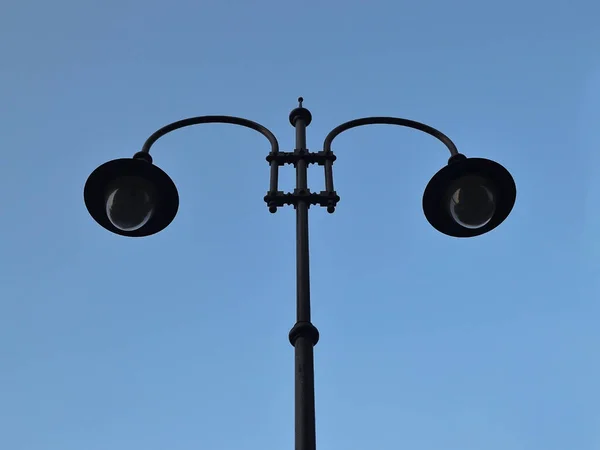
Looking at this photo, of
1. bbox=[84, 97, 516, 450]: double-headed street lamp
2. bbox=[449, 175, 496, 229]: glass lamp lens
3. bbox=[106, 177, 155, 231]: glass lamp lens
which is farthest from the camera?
bbox=[449, 175, 496, 229]: glass lamp lens

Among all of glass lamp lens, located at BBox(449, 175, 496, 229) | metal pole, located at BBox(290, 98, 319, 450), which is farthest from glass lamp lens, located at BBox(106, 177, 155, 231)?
glass lamp lens, located at BBox(449, 175, 496, 229)

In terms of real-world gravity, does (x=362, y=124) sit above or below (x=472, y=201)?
above

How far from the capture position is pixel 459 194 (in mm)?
7648

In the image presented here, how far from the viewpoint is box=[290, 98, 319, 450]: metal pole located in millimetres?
5289

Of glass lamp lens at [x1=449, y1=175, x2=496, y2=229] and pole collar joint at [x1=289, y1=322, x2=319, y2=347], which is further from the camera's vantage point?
glass lamp lens at [x1=449, y1=175, x2=496, y2=229]

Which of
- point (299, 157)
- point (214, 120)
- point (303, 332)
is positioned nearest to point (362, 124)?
point (299, 157)

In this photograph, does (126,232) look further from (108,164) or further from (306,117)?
(306,117)

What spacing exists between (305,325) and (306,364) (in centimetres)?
32

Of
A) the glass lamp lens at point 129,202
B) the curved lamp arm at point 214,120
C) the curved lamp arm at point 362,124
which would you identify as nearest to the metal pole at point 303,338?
the curved lamp arm at point 362,124

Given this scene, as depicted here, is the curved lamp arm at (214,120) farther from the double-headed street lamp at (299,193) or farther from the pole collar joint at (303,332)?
the pole collar joint at (303,332)

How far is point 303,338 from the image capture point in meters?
5.89

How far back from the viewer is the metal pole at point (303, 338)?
5.29m

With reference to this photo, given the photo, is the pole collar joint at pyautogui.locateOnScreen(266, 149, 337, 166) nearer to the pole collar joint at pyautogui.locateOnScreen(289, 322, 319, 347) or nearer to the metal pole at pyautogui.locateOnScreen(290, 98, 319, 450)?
the metal pole at pyautogui.locateOnScreen(290, 98, 319, 450)

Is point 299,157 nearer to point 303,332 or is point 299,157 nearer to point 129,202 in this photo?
point 129,202
